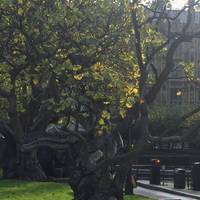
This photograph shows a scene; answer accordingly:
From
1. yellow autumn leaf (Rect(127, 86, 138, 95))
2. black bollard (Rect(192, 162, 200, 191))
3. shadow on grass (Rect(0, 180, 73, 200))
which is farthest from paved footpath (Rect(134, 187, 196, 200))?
yellow autumn leaf (Rect(127, 86, 138, 95))

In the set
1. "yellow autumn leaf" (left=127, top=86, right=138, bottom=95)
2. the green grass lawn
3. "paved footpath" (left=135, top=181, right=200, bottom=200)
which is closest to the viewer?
"yellow autumn leaf" (left=127, top=86, right=138, bottom=95)

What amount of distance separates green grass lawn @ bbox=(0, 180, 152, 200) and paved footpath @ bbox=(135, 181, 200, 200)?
9.12 ft

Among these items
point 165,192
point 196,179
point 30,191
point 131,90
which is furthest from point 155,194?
point 131,90

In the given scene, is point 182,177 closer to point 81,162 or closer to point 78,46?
point 81,162

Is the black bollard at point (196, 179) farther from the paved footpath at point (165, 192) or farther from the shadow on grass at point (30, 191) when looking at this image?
the shadow on grass at point (30, 191)

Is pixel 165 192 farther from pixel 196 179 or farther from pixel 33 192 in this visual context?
pixel 33 192

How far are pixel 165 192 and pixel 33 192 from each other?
7.59m

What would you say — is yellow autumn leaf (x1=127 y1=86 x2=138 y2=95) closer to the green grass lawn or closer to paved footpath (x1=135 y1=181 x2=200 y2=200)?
the green grass lawn

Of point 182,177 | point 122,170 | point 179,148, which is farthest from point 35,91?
Answer: point 179,148

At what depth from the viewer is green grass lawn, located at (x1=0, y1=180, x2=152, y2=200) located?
20.7 metres

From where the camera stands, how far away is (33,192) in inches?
882

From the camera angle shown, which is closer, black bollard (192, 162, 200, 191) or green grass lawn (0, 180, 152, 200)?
green grass lawn (0, 180, 152, 200)

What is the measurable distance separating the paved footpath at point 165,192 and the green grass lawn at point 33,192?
9.12 ft

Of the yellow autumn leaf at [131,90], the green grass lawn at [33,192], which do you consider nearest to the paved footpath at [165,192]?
the green grass lawn at [33,192]
